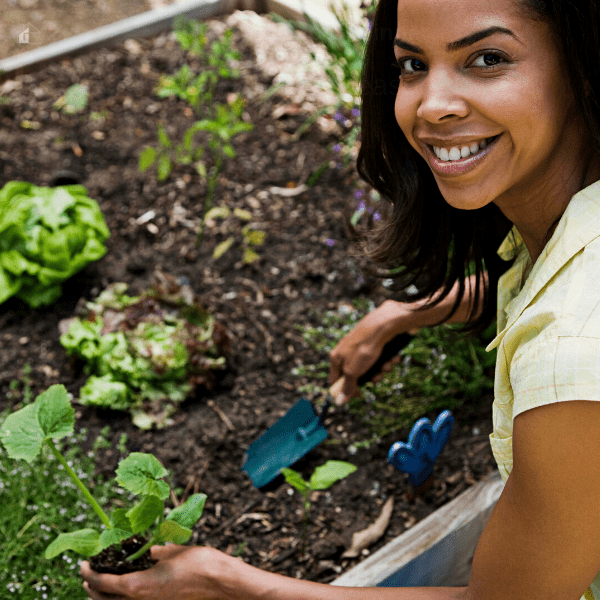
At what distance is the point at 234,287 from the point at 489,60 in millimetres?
1644

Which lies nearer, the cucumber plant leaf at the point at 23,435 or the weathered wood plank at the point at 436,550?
the cucumber plant leaf at the point at 23,435

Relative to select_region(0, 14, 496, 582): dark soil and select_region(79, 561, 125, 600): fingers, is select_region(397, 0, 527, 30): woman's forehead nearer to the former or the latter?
select_region(79, 561, 125, 600): fingers

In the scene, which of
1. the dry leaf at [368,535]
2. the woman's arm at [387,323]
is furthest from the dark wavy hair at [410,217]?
the dry leaf at [368,535]

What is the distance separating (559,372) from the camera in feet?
2.90

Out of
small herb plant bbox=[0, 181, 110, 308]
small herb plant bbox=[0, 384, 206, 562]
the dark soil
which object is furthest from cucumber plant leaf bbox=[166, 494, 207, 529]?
small herb plant bbox=[0, 181, 110, 308]

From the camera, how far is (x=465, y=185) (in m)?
1.06

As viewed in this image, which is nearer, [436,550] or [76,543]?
[76,543]

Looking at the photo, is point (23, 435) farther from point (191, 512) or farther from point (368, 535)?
point (368, 535)

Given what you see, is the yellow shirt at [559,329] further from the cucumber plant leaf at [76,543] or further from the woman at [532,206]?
the cucumber plant leaf at [76,543]

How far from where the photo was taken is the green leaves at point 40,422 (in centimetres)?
130

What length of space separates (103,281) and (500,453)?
67.1 inches

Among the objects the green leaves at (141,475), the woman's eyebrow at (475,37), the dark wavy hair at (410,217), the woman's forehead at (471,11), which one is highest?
the woman's forehead at (471,11)

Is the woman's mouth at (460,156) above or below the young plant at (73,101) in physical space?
above

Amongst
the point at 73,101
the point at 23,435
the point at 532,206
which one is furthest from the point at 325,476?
the point at 73,101
